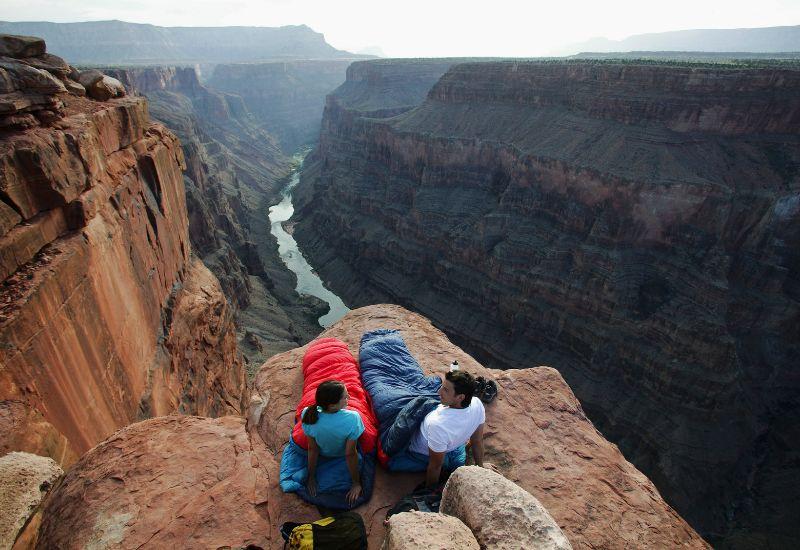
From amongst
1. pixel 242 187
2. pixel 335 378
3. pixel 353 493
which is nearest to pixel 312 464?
pixel 353 493

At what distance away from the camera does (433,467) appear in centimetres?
635

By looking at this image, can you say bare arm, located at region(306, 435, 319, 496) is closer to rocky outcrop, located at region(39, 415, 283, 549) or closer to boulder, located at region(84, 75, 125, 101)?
rocky outcrop, located at region(39, 415, 283, 549)

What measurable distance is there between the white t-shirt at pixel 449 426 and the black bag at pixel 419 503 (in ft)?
1.96

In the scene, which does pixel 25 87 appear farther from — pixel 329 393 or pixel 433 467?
pixel 433 467

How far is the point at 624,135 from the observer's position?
1390 inches

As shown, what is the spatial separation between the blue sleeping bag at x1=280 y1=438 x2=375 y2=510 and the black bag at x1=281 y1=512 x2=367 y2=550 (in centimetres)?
60

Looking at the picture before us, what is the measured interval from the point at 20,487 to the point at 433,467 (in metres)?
4.99

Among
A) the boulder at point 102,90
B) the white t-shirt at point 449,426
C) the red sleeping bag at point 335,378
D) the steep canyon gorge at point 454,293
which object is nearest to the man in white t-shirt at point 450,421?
the white t-shirt at point 449,426

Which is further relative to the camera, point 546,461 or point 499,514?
point 546,461

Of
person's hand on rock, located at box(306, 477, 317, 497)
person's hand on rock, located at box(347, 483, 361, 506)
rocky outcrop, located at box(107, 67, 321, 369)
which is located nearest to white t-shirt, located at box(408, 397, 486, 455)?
person's hand on rock, located at box(347, 483, 361, 506)

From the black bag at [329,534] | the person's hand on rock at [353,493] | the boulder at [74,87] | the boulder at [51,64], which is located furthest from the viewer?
the boulder at [74,87]

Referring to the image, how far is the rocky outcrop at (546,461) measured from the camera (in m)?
6.39

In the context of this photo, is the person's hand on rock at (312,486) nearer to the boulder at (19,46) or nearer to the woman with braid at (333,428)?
the woman with braid at (333,428)

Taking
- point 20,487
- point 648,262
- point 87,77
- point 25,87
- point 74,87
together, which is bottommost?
point 648,262
